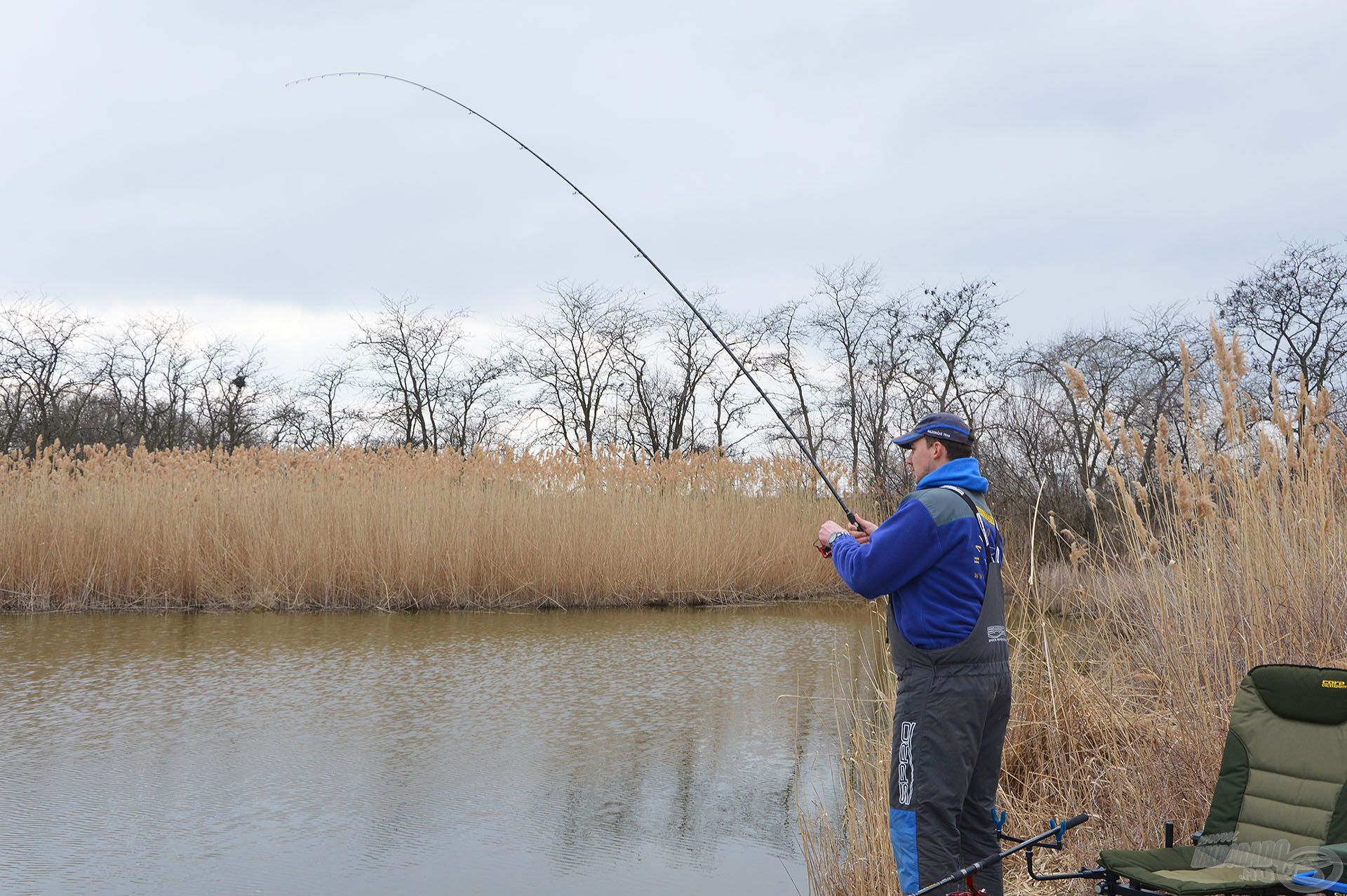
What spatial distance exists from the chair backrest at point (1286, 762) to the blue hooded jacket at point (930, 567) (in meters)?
0.81

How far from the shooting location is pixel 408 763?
14.5 feet

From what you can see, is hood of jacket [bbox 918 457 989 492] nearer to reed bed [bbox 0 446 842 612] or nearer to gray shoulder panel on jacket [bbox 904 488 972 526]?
gray shoulder panel on jacket [bbox 904 488 972 526]

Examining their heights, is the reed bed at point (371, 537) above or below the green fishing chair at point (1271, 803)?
above

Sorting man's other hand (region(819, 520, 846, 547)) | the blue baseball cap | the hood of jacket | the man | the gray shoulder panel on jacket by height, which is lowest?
the man

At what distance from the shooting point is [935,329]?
55.7ft

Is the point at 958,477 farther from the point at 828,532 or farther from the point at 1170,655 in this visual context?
the point at 1170,655

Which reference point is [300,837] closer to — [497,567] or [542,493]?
[497,567]

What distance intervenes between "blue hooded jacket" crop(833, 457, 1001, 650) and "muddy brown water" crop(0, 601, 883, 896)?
48.6 inches

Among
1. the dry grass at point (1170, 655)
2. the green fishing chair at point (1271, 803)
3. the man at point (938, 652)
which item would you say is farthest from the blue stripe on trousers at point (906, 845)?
the dry grass at point (1170, 655)

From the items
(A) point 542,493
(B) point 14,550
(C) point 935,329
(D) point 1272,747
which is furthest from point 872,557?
(C) point 935,329

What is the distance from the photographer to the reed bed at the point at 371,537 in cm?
935

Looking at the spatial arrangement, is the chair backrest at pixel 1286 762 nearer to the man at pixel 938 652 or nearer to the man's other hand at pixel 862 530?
the man at pixel 938 652

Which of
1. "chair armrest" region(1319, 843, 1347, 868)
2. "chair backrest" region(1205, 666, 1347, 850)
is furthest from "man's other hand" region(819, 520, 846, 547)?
"chair armrest" region(1319, 843, 1347, 868)

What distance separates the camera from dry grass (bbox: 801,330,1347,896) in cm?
307
